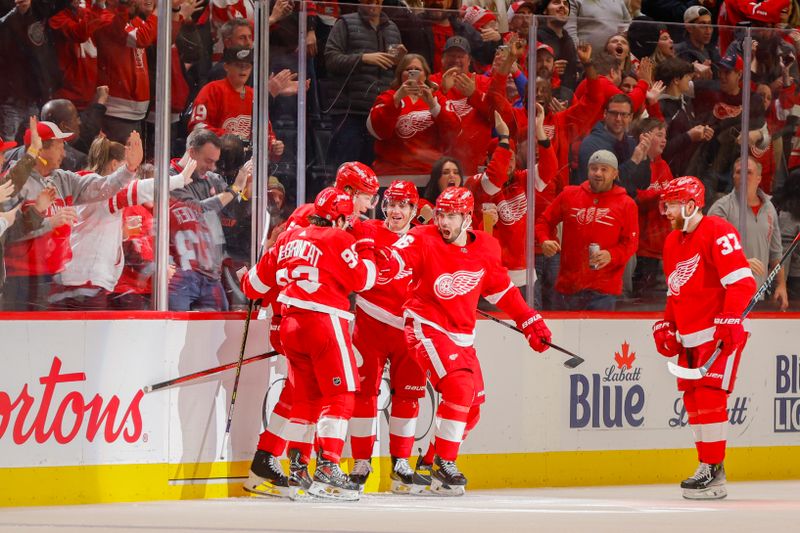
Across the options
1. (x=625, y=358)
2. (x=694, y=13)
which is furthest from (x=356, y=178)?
(x=694, y=13)

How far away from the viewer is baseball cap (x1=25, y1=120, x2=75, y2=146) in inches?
257

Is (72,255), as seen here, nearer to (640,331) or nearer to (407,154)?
(407,154)

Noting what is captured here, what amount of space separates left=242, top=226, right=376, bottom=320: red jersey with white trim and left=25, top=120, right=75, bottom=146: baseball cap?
1.19 meters

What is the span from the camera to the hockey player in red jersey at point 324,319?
6414 mm

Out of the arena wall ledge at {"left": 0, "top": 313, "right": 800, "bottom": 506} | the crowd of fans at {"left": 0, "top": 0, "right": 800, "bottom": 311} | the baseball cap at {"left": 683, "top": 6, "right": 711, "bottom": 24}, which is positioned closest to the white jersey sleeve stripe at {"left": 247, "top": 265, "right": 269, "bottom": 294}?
the arena wall ledge at {"left": 0, "top": 313, "right": 800, "bottom": 506}

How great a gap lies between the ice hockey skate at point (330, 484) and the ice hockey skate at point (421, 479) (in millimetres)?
610

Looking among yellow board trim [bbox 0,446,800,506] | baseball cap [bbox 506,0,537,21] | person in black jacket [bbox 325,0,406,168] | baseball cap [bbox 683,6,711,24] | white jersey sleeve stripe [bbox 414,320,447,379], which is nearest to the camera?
yellow board trim [bbox 0,446,800,506]

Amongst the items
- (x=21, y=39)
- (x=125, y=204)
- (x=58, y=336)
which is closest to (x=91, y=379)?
(x=58, y=336)

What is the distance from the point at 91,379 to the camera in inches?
254

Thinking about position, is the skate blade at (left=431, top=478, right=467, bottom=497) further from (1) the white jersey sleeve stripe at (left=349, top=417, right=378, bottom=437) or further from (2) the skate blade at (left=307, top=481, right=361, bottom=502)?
(2) the skate blade at (left=307, top=481, right=361, bottom=502)

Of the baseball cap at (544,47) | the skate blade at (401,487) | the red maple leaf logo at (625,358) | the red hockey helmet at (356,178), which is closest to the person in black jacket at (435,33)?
the baseball cap at (544,47)

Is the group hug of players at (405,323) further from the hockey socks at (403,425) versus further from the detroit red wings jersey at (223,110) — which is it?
the detroit red wings jersey at (223,110)

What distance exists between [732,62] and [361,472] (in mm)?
3426

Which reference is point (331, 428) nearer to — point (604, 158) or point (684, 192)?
point (684, 192)
